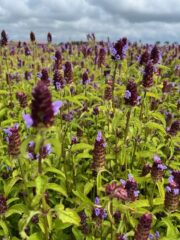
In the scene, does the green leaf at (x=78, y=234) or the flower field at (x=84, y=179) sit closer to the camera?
the flower field at (x=84, y=179)

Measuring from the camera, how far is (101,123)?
905cm

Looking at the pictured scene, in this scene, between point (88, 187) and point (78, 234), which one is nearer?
point (78, 234)

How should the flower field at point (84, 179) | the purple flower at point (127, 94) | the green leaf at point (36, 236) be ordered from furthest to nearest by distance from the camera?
the purple flower at point (127, 94), the green leaf at point (36, 236), the flower field at point (84, 179)

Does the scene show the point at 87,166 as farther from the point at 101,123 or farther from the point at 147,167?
the point at 101,123

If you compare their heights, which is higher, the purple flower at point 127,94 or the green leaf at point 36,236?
the purple flower at point 127,94

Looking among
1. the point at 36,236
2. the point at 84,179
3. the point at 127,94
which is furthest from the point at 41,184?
the point at 84,179

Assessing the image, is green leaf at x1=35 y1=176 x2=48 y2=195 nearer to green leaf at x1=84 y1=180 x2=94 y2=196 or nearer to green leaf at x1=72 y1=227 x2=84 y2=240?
green leaf at x1=72 y1=227 x2=84 y2=240

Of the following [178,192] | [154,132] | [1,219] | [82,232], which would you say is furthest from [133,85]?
[154,132]

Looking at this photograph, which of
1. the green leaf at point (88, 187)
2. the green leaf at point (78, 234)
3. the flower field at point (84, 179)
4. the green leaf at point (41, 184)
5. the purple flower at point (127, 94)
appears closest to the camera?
the green leaf at point (41, 184)

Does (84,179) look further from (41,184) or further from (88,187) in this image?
(41,184)

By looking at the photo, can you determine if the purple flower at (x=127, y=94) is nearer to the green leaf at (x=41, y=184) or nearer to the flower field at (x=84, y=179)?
the flower field at (x=84, y=179)

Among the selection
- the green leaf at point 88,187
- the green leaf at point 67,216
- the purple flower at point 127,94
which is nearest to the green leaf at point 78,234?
the green leaf at point 88,187

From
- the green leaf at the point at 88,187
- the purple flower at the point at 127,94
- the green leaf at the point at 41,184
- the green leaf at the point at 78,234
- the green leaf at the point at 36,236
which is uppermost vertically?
the purple flower at the point at 127,94

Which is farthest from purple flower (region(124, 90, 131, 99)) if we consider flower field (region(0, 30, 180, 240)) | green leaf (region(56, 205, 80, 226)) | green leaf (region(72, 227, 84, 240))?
green leaf (region(56, 205, 80, 226))
